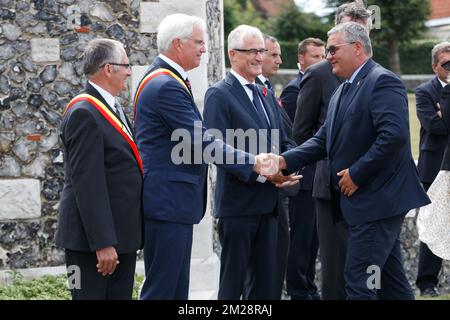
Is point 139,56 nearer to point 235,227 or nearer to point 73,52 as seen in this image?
point 73,52

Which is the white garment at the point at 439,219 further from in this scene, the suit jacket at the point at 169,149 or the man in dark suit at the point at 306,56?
the suit jacket at the point at 169,149

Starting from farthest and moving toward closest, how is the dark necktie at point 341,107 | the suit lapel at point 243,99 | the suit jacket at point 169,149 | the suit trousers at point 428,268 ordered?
the suit trousers at point 428,268
the suit lapel at point 243,99
the dark necktie at point 341,107
the suit jacket at point 169,149

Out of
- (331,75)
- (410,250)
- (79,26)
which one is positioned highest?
(79,26)

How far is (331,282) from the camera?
→ 640 cm

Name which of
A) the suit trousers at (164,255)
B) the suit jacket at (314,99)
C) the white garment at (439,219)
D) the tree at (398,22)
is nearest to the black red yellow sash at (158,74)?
the suit trousers at (164,255)

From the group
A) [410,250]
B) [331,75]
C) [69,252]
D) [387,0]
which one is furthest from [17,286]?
[387,0]

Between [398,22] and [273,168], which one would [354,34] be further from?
[398,22]

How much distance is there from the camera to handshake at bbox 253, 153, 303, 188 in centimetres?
586

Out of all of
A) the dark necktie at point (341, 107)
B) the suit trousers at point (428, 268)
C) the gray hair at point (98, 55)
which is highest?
the gray hair at point (98, 55)

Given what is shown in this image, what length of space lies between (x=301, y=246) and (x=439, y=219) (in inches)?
48.4

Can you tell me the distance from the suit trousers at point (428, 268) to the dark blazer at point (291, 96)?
1.49m

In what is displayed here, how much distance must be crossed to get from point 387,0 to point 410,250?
30.3m

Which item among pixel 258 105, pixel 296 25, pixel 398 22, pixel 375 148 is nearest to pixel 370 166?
pixel 375 148

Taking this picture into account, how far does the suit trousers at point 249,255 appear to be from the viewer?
5.94 m
